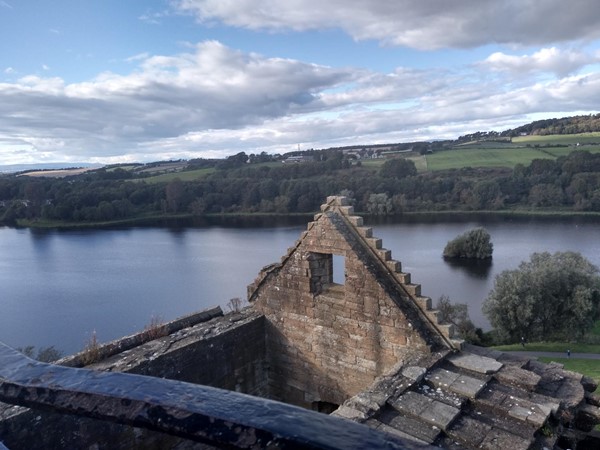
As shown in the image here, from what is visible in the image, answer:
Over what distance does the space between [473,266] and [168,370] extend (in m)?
39.3

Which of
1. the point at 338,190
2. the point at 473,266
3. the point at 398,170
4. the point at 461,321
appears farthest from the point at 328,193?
the point at 461,321

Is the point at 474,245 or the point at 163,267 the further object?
the point at 163,267

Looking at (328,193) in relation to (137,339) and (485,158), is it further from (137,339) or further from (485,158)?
(137,339)

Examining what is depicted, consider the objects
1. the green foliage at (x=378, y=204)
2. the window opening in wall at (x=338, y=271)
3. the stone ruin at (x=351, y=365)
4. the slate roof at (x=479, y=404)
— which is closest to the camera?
the slate roof at (x=479, y=404)

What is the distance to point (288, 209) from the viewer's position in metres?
73.9

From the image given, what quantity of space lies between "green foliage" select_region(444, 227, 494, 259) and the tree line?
76.7 ft

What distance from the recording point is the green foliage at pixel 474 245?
42594mm

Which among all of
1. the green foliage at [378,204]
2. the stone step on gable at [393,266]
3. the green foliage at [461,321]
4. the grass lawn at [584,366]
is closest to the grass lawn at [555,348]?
the grass lawn at [584,366]

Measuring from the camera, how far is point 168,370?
6668mm

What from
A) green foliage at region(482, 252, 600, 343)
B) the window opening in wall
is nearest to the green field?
the window opening in wall

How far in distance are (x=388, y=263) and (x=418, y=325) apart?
99 centimetres

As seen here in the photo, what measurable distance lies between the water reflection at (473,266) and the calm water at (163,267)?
0.56ft

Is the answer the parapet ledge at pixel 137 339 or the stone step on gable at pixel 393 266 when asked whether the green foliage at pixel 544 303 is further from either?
the parapet ledge at pixel 137 339

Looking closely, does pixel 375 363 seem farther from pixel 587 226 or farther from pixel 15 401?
pixel 587 226
